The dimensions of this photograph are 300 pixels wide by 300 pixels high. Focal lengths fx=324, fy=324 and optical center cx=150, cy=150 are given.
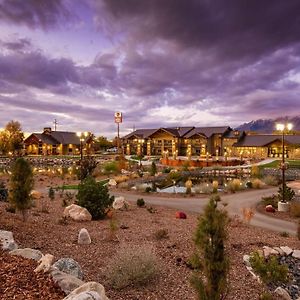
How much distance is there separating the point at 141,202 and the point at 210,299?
1526 cm

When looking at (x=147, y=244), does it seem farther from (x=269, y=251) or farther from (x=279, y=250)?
(x=279, y=250)

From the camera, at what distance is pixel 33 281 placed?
6.62m

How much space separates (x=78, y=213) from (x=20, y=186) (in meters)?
3.29

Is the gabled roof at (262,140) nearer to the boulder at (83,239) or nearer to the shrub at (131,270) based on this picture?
the boulder at (83,239)

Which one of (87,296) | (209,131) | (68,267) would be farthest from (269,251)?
(209,131)

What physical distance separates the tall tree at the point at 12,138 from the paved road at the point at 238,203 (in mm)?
63936

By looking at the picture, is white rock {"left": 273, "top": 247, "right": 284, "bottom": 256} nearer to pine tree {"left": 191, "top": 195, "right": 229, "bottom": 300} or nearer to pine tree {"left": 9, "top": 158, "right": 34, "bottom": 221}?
pine tree {"left": 191, "top": 195, "right": 229, "bottom": 300}

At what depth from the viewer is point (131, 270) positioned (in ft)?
26.7

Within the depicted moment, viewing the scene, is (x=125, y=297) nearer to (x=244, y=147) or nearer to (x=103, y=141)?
(x=244, y=147)

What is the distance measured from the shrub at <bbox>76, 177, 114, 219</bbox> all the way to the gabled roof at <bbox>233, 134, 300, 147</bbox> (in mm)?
59849

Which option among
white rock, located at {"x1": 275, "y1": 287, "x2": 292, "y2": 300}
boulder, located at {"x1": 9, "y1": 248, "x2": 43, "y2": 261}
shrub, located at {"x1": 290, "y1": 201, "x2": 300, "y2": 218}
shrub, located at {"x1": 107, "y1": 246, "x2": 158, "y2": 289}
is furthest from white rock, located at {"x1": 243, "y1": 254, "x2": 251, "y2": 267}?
shrub, located at {"x1": 290, "y1": 201, "x2": 300, "y2": 218}

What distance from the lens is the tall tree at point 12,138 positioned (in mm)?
86438

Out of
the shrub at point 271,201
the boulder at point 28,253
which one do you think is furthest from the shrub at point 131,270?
the shrub at point 271,201

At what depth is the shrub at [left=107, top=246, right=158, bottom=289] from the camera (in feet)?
26.2
